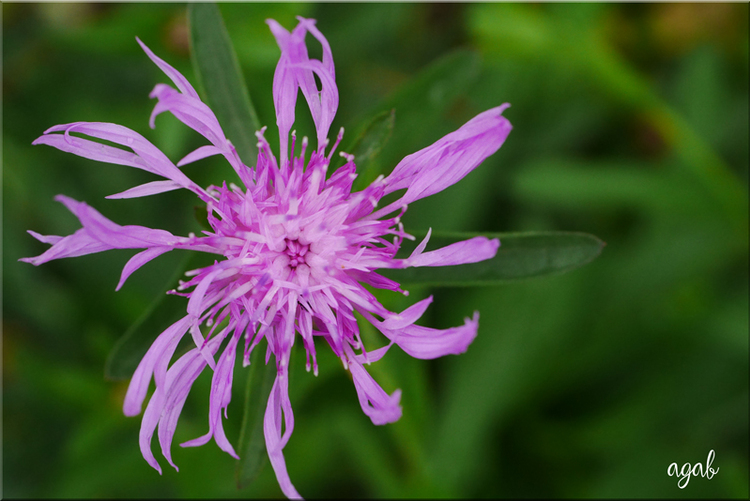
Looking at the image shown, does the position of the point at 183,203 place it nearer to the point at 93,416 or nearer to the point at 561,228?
the point at 93,416

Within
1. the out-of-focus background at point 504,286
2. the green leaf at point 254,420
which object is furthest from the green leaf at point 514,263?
the out-of-focus background at point 504,286

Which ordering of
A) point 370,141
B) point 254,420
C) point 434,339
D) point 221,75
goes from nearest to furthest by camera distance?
point 434,339 → point 254,420 → point 370,141 → point 221,75

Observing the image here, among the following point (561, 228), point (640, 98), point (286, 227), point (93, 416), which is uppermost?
point (640, 98)

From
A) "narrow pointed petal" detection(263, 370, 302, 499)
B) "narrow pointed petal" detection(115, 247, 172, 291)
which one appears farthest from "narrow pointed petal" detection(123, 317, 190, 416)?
"narrow pointed petal" detection(263, 370, 302, 499)

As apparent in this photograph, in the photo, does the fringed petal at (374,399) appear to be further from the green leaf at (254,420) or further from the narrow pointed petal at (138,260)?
the narrow pointed petal at (138,260)

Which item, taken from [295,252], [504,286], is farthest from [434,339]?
[504,286]

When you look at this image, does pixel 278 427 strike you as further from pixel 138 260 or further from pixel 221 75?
pixel 221 75

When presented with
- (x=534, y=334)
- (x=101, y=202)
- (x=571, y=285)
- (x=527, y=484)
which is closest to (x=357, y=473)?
(x=527, y=484)
